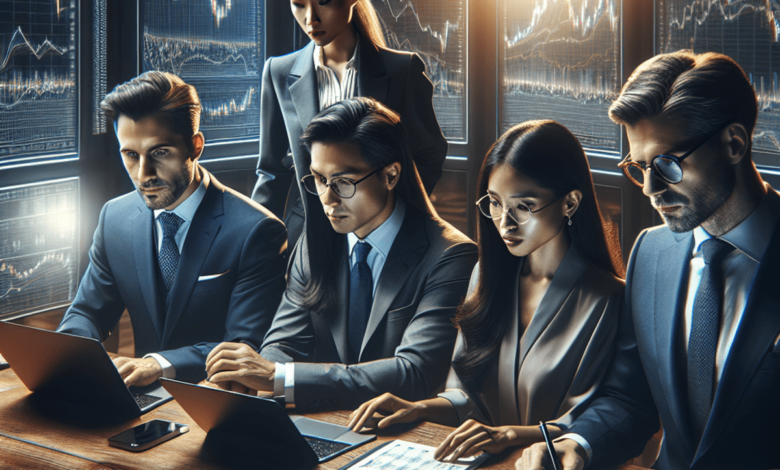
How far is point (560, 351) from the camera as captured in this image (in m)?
2.22

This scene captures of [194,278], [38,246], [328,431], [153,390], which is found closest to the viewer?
[328,431]

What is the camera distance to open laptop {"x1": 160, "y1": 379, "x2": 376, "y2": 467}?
191cm

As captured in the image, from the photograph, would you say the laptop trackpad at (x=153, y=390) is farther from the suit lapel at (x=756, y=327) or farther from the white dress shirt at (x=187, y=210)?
the suit lapel at (x=756, y=327)

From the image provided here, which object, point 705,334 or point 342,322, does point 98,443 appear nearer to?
point 342,322

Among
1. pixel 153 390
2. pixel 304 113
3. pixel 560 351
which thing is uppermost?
pixel 304 113

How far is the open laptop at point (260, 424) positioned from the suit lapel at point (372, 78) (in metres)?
1.35

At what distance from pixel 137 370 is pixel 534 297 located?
4.41 ft

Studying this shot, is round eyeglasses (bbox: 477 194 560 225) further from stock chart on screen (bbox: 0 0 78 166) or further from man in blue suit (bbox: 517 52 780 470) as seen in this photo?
stock chart on screen (bbox: 0 0 78 166)

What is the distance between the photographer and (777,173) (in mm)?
2207

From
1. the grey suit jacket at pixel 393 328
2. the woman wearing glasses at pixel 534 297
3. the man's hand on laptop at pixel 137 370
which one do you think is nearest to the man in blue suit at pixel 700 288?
the woman wearing glasses at pixel 534 297

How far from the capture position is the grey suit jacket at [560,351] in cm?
217

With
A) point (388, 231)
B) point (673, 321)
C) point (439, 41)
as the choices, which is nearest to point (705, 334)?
point (673, 321)

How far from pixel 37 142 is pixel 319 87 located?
166 centimetres

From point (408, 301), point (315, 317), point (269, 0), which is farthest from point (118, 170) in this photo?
point (408, 301)
